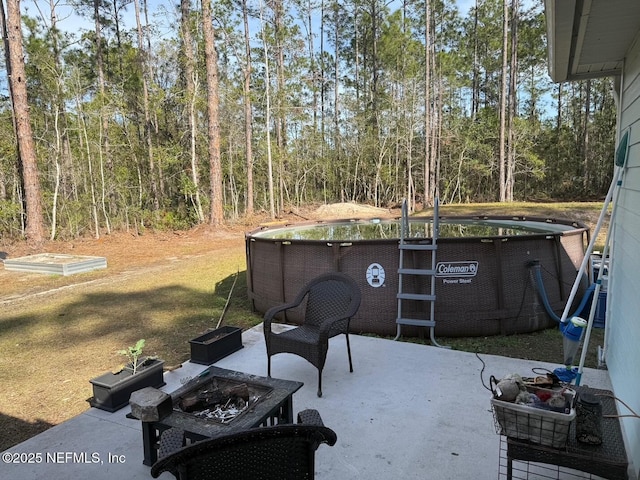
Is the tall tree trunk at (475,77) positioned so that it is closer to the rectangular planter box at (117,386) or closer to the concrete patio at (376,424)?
the concrete patio at (376,424)

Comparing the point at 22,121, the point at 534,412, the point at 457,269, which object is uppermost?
the point at 22,121

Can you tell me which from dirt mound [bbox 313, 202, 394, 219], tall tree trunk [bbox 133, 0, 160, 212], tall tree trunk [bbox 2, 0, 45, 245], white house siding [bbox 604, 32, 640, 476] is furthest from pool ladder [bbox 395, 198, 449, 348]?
tall tree trunk [bbox 133, 0, 160, 212]

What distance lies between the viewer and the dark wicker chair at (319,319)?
9.46ft

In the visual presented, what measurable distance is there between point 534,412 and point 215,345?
271 cm

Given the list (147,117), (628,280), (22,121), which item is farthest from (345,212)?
(628,280)

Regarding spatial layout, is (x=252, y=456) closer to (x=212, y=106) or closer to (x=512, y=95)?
(x=212, y=106)

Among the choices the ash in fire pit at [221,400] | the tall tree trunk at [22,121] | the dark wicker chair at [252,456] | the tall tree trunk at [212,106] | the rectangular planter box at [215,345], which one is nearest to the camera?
the dark wicker chair at [252,456]

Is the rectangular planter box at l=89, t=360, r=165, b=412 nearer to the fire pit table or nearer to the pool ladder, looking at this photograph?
the fire pit table

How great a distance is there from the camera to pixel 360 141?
77.6 feet

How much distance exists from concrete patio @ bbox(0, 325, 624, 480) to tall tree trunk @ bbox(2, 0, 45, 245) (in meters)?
9.64

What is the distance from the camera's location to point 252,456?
1.16 m

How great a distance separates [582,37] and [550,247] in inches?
97.5

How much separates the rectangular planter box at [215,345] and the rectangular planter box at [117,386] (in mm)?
572

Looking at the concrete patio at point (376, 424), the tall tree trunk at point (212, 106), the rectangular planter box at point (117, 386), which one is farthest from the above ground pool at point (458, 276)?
the tall tree trunk at point (212, 106)
